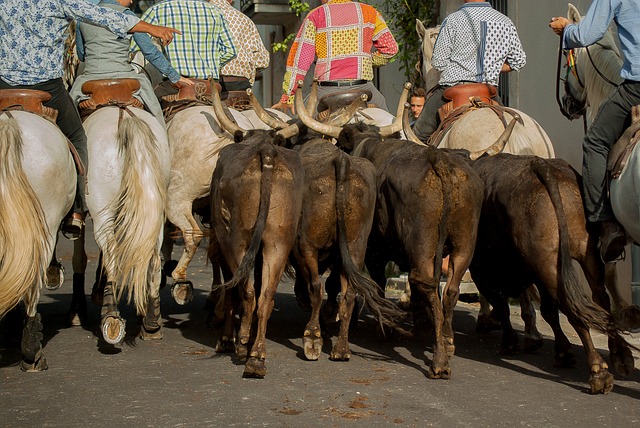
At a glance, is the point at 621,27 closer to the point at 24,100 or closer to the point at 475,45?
the point at 475,45

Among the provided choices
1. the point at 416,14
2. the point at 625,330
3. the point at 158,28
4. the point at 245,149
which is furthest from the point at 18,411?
the point at 416,14

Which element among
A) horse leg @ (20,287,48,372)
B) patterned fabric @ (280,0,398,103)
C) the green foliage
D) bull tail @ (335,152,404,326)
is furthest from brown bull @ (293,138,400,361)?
the green foliage

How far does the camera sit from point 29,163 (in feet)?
26.6

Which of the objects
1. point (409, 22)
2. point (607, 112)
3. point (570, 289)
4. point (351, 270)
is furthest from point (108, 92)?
point (409, 22)

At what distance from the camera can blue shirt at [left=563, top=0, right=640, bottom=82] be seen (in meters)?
7.70

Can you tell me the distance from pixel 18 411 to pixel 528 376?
11.3 ft

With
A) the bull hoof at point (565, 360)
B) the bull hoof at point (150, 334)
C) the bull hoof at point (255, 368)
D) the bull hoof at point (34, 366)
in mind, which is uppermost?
the bull hoof at point (255, 368)

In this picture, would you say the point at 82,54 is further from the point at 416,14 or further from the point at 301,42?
the point at 416,14

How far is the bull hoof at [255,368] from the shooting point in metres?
7.87

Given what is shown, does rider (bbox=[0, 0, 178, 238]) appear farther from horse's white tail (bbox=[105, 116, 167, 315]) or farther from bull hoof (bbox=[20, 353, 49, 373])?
bull hoof (bbox=[20, 353, 49, 373])

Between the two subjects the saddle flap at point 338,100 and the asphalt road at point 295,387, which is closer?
the asphalt road at point 295,387

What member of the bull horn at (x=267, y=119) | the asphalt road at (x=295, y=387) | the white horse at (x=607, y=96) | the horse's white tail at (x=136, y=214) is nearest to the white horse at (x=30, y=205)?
the horse's white tail at (x=136, y=214)

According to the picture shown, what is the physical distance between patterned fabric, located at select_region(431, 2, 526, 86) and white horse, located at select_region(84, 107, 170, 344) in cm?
322

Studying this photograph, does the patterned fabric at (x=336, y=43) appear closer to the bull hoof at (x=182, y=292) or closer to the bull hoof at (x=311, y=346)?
the bull hoof at (x=182, y=292)
